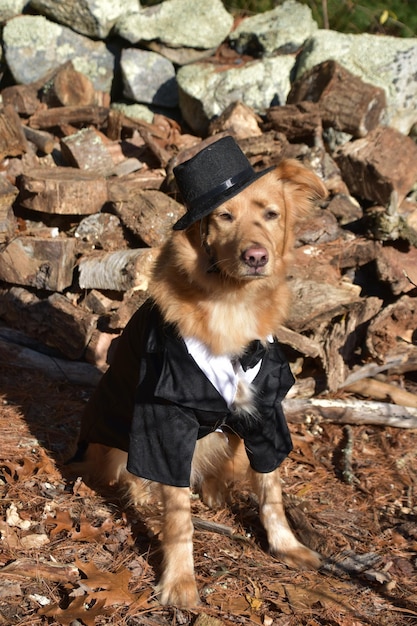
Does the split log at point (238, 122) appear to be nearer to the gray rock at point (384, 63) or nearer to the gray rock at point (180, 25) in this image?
the gray rock at point (384, 63)

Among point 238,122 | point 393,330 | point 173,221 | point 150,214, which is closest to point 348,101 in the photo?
point 238,122

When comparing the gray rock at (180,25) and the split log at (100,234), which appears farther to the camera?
the gray rock at (180,25)

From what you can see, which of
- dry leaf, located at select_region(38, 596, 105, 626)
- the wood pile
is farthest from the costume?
the wood pile

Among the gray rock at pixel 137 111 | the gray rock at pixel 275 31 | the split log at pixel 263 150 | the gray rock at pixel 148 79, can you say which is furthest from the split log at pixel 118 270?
the gray rock at pixel 275 31

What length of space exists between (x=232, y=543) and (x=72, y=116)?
4770 millimetres

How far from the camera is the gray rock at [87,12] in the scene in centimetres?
738

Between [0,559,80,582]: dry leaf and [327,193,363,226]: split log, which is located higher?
[327,193,363,226]: split log

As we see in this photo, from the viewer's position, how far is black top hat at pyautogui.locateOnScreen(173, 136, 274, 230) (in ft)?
9.86

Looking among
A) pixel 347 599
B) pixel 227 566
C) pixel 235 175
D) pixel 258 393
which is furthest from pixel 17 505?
pixel 235 175

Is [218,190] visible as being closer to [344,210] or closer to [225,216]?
[225,216]

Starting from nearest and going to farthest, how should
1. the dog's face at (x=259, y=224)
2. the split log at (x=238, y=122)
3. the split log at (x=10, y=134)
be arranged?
1. the dog's face at (x=259, y=224)
2. the split log at (x=238, y=122)
3. the split log at (x=10, y=134)

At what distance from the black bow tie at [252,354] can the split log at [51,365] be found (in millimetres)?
2078

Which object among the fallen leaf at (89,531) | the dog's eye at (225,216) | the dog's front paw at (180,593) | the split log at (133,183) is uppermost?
the dog's eye at (225,216)

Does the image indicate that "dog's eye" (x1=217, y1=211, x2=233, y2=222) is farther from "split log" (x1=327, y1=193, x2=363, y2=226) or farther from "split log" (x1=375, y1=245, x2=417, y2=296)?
"split log" (x1=327, y1=193, x2=363, y2=226)
